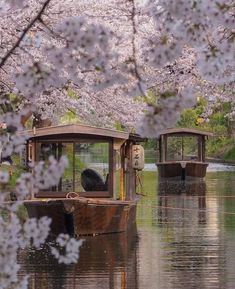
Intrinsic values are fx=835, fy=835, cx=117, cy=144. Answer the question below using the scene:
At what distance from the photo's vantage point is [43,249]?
14.7 meters

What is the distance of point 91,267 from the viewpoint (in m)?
12.5

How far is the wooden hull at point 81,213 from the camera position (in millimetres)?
15289

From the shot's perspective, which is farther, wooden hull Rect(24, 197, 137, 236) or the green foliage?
the green foliage

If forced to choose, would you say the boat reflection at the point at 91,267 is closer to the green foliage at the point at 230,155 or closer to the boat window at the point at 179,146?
the green foliage at the point at 230,155

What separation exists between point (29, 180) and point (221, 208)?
64.0 feet

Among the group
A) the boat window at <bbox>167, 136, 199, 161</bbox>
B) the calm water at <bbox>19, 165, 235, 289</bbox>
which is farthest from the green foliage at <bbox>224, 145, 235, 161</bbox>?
the calm water at <bbox>19, 165, 235, 289</bbox>

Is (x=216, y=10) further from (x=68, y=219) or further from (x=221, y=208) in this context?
(x=221, y=208)

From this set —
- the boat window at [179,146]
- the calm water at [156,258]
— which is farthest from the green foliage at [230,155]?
the calm water at [156,258]

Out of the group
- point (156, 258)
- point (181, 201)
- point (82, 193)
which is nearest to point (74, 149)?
point (82, 193)

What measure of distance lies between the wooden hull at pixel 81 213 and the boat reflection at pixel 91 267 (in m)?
0.34

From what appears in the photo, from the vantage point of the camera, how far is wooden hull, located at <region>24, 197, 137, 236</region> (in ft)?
50.2

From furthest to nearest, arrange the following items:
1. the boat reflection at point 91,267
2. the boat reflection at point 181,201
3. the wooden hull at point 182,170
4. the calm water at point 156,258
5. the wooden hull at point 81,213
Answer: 1. the wooden hull at point 182,170
2. the boat reflection at point 181,201
3. the wooden hull at point 81,213
4. the calm water at point 156,258
5. the boat reflection at point 91,267

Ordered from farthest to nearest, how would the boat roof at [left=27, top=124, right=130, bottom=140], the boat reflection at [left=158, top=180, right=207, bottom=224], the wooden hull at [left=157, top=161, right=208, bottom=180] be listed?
the wooden hull at [left=157, top=161, right=208, bottom=180] → the boat reflection at [left=158, top=180, right=207, bottom=224] → the boat roof at [left=27, top=124, right=130, bottom=140]

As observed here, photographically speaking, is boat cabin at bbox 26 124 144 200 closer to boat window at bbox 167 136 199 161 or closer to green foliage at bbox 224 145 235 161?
green foliage at bbox 224 145 235 161
